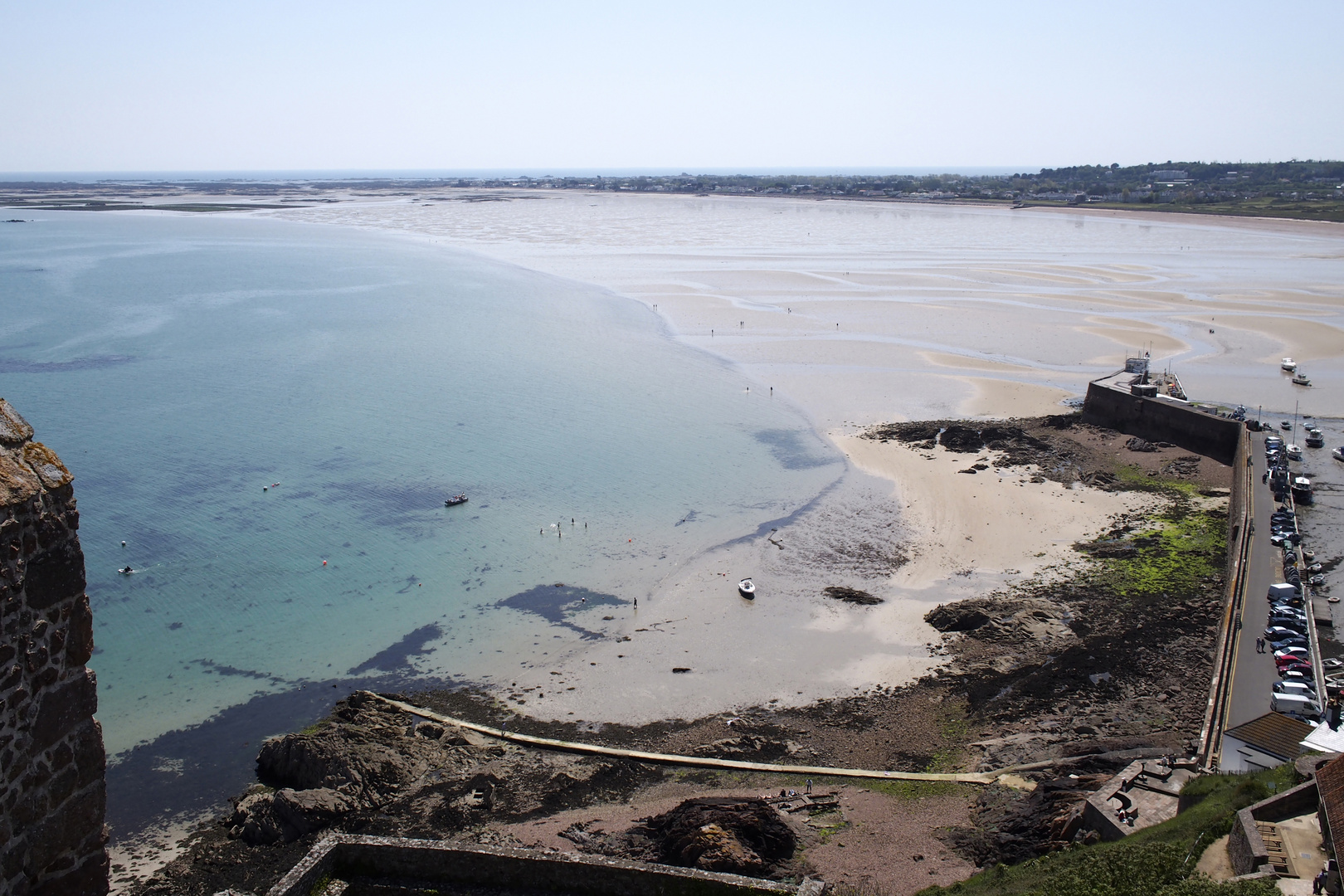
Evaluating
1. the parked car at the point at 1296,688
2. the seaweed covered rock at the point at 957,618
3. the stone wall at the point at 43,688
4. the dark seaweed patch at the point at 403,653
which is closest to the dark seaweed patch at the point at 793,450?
the seaweed covered rock at the point at 957,618

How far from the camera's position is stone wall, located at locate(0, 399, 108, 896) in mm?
5188

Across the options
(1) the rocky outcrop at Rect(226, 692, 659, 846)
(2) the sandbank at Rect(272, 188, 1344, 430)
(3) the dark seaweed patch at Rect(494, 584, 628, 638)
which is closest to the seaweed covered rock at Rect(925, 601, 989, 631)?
(3) the dark seaweed patch at Rect(494, 584, 628, 638)

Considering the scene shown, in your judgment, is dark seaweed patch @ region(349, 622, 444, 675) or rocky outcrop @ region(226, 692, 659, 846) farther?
dark seaweed patch @ region(349, 622, 444, 675)

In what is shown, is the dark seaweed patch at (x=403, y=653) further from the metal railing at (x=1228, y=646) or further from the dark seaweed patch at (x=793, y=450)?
the metal railing at (x=1228, y=646)

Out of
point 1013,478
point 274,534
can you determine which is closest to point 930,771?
point 1013,478

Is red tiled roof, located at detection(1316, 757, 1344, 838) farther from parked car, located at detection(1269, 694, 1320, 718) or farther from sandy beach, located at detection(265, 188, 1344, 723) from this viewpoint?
sandy beach, located at detection(265, 188, 1344, 723)

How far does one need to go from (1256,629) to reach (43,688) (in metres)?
24.3

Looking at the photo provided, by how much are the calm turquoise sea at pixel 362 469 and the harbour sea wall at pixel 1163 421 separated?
13.6 metres

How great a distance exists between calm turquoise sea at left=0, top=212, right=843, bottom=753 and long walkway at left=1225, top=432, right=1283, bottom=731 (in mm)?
14392

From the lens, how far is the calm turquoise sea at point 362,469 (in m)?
24.9

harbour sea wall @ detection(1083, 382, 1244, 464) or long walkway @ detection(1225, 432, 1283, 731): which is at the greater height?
harbour sea wall @ detection(1083, 382, 1244, 464)

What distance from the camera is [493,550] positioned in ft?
98.7

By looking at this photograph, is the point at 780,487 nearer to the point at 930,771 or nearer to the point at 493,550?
the point at 493,550

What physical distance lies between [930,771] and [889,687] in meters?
3.79
